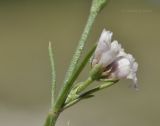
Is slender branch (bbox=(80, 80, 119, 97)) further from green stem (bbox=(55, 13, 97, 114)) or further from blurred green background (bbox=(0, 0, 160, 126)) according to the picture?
blurred green background (bbox=(0, 0, 160, 126))

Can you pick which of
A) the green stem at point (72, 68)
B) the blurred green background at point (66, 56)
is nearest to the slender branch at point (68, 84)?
the green stem at point (72, 68)

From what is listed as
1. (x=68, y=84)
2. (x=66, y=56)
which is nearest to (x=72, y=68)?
(x=68, y=84)

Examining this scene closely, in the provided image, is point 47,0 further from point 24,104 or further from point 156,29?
point 24,104

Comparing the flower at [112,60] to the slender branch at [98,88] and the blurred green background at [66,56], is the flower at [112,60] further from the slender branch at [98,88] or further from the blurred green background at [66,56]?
the blurred green background at [66,56]

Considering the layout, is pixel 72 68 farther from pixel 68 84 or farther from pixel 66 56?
pixel 66 56

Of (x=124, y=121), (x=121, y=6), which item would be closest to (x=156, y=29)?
(x=121, y=6)
